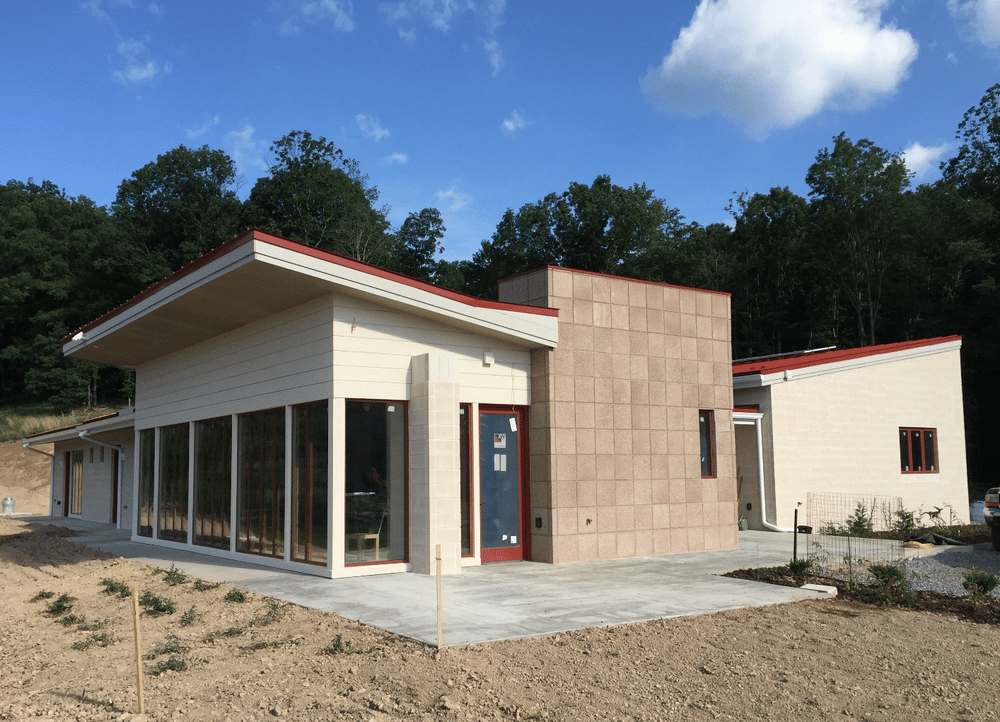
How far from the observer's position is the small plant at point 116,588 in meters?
11.3

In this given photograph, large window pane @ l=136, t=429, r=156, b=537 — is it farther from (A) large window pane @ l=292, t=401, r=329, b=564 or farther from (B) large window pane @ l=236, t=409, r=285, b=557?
(A) large window pane @ l=292, t=401, r=329, b=564

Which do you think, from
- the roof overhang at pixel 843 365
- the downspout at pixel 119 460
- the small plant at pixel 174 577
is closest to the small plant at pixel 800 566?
the roof overhang at pixel 843 365

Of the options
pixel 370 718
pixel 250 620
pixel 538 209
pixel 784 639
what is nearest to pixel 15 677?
pixel 250 620

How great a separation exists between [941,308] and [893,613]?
112 feet

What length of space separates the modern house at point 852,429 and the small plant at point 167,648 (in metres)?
13.4

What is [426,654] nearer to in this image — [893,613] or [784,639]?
[784,639]

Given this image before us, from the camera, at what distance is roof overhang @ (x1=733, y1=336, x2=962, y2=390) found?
19.3 meters

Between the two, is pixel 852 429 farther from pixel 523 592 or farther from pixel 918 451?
pixel 523 592

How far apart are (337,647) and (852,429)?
1662cm

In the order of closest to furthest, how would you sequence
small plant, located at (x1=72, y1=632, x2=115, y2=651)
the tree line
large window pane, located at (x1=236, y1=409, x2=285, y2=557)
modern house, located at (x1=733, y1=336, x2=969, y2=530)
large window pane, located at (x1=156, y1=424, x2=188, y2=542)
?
small plant, located at (x1=72, y1=632, x2=115, y2=651), large window pane, located at (x1=236, y1=409, x2=285, y2=557), large window pane, located at (x1=156, y1=424, x2=188, y2=542), modern house, located at (x1=733, y1=336, x2=969, y2=530), the tree line

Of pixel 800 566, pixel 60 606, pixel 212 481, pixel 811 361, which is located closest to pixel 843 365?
pixel 811 361

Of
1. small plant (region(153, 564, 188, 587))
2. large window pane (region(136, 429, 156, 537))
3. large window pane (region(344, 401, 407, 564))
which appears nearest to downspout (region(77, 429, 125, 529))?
large window pane (region(136, 429, 156, 537))

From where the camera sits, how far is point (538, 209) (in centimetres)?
4909

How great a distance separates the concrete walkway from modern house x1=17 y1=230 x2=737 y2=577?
0.57 metres
